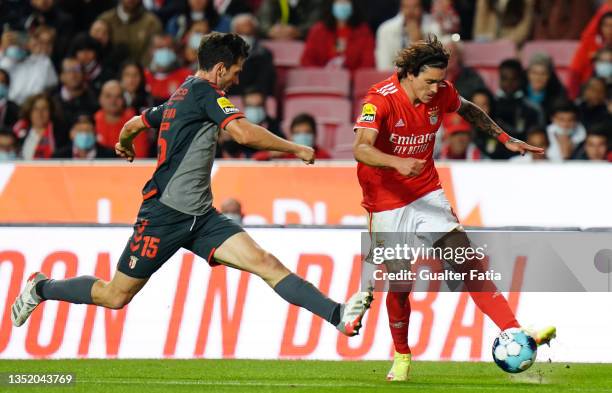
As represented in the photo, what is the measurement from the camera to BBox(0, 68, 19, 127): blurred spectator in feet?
58.8

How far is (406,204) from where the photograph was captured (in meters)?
10.4

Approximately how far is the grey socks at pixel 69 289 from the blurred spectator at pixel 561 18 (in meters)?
9.93

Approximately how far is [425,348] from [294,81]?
6.87 m

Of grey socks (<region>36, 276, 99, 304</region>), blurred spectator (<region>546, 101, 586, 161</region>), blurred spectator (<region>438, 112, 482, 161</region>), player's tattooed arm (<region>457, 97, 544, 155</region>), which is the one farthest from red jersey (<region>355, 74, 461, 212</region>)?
blurred spectator (<region>546, 101, 586, 161</region>)

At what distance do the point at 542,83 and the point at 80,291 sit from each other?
8.45 m

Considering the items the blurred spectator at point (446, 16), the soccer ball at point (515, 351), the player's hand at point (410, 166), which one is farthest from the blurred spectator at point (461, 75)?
the player's hand at point (410, 166)

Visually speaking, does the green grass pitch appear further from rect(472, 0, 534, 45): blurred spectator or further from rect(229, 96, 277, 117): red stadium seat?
rect(472, 0, 534, 45): blurred spectator

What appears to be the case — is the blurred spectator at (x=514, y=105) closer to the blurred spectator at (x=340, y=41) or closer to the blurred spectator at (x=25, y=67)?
the blurred spectator at (x=340, y=41)

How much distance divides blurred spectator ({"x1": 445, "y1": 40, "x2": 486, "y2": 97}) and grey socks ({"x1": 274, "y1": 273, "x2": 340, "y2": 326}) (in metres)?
7.79

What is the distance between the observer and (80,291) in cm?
1030

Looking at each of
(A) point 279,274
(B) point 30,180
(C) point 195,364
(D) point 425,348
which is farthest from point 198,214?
(B) point 30,180

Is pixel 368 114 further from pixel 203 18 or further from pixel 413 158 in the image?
pixel 203 18

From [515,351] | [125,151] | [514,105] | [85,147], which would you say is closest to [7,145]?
[85,147]

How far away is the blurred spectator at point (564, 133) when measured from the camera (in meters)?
16.1
